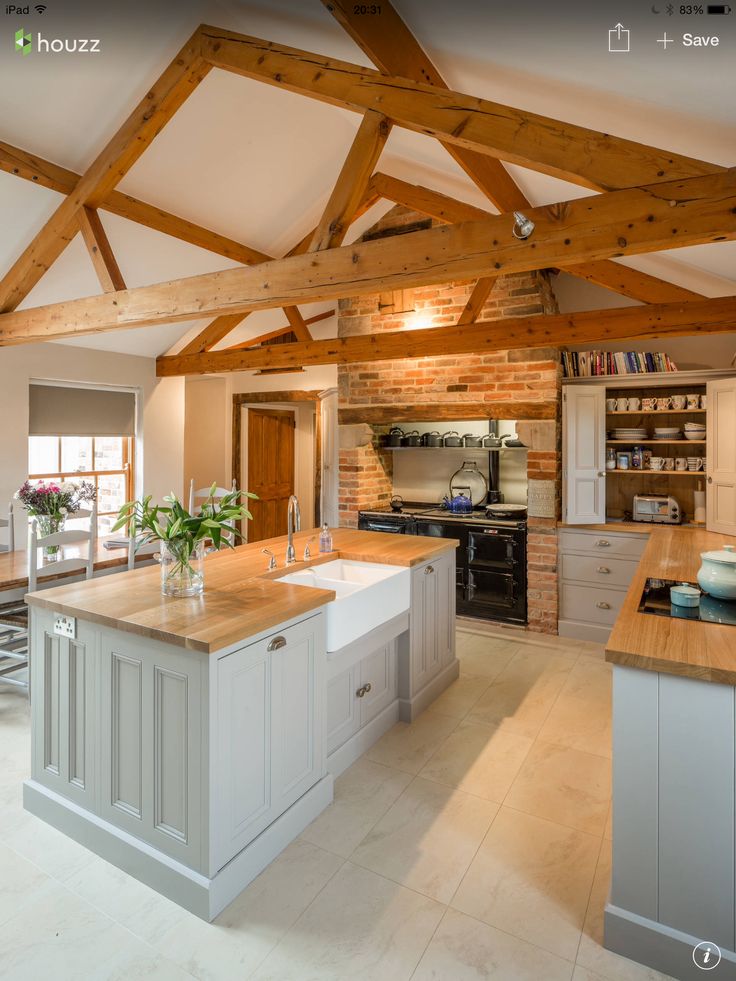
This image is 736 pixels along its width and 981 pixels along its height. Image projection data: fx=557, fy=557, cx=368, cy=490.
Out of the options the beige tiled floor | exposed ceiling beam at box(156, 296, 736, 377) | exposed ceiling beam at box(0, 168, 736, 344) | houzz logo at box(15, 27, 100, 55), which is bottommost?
the beige tiled floor

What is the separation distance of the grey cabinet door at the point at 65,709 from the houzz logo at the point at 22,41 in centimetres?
262

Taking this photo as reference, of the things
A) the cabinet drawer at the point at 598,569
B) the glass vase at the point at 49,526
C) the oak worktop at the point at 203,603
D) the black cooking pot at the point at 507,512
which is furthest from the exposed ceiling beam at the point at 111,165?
the cabinet drawer at the point at 598,569

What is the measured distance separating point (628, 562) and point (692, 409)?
1221 mm

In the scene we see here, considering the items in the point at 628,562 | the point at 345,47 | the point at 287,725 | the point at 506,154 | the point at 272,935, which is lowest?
the point at 272,935

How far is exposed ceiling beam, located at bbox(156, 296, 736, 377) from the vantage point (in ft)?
11.2

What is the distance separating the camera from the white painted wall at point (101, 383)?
4570 mm

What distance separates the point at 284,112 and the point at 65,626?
332 cm

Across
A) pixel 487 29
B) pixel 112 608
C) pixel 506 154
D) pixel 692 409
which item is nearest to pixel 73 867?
pixel 112 608

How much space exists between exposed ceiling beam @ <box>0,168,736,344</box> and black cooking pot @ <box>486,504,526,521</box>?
8.91 ft

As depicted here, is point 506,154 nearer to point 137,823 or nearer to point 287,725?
point 287,725

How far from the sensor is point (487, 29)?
204cm

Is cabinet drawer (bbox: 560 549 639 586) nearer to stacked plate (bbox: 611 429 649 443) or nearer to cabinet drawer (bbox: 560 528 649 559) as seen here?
cabinet drawer (bbox: 560 528 649 559)

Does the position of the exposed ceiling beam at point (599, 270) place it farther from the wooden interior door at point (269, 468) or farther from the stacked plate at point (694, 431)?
the wooden interior door at point (269, 468)

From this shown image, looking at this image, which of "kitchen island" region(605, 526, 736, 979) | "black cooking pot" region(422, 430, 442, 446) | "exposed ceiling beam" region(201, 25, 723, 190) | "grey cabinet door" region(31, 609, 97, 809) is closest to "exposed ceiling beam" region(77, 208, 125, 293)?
"exposed ceiling beam" region(201, 25, 723, 190)
